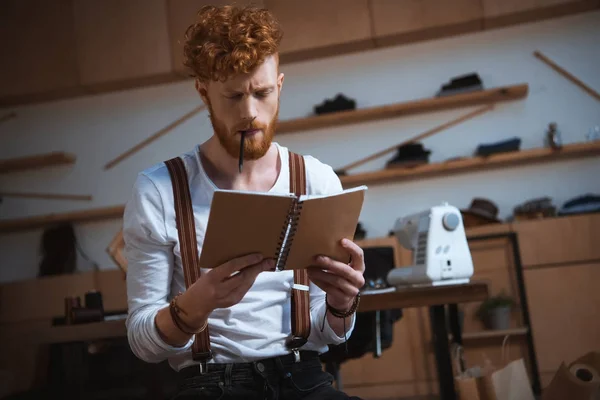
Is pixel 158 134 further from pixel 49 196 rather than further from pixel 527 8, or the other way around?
pixel 527 8

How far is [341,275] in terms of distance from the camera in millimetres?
1454

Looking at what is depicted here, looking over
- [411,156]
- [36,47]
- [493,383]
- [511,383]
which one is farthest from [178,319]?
[36,47]

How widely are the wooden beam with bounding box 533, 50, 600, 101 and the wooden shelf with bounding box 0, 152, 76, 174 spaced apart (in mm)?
3697

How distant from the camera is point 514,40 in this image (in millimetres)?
5168

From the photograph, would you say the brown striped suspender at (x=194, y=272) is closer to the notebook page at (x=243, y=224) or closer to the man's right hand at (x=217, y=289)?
the man's right hand at (x=217, y=289)

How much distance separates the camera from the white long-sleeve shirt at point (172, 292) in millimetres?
1488

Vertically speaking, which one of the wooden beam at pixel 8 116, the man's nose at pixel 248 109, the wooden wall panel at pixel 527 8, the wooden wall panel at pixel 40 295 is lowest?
the wooden wall panel at pixel 40 295

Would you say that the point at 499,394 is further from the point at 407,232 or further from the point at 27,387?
the point at 27,387

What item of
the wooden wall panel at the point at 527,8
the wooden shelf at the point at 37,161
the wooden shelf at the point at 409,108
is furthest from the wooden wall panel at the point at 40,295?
the wooden wall panel at the point at 527,8

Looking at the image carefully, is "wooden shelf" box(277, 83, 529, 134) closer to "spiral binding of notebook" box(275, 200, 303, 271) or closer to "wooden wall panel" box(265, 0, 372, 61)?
"wooden wall panel" box(265, 0, 372, 61)

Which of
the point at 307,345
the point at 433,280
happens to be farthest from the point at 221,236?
the point at 433,280

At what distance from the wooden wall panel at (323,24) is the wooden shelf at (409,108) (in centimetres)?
52

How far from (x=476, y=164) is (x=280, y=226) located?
12.7ft

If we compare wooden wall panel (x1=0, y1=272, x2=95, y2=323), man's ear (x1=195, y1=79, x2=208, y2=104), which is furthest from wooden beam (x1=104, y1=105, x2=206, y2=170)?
man's ear (x1=195, y1=79, x2=208, y2=104)
